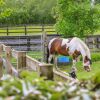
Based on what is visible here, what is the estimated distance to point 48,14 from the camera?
156ft

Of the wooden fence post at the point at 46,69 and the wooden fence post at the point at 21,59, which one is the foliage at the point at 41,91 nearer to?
the wooden fence post at the point at 46,69

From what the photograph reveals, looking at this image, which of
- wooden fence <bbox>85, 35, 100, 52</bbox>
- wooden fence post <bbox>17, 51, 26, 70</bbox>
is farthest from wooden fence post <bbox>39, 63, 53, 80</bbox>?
wooden fence <bbox>85, 35, 100, 52</bbox>

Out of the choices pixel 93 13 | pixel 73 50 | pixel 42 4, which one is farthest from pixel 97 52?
pixel 42 4

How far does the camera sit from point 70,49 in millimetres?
15859

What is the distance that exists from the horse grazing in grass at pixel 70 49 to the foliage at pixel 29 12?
2840cm

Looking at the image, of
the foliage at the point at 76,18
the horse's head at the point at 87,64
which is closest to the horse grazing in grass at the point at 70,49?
the horse's head at the point at 87,64

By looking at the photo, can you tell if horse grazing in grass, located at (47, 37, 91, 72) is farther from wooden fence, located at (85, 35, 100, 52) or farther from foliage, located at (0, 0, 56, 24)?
foliage, located at (0, 0, 56, 24)

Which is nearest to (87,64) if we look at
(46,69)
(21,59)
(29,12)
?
(21,59)

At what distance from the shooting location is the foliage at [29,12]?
46.2 meters

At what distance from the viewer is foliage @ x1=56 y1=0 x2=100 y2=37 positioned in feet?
62.6

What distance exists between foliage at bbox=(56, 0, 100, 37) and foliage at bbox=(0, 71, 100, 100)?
54.2ft

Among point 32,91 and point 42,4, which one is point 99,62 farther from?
point 42,4

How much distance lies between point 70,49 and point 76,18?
12.3 feet

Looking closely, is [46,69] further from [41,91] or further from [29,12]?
[29,12]
